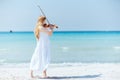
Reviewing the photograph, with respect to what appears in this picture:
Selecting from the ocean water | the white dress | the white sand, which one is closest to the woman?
the white dress

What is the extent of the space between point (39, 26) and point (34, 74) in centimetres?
162

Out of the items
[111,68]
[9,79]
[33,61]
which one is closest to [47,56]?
[33,61]

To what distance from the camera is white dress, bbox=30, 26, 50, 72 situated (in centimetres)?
1209

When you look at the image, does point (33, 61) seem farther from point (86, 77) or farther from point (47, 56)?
point (86, 77)

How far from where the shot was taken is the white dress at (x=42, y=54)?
12086 millimetres

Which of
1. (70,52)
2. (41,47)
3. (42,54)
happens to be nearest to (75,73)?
(42,54)

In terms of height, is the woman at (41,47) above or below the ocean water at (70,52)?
above

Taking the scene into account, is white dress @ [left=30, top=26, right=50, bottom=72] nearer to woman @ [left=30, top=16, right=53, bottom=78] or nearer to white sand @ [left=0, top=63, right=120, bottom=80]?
woman @ [left=30, top=16, right=53, bottom=78]

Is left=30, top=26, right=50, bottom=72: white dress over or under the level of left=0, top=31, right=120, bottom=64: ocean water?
over

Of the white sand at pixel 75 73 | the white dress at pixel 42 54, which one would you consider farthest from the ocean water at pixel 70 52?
the white dress at pixel 42 54

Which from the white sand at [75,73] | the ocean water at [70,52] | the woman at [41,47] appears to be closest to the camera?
the woman at [41,47]

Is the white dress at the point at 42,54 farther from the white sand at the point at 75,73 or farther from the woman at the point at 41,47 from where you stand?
the white sand at the point at 75,73

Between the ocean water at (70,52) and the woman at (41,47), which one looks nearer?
the woman at (41,47)

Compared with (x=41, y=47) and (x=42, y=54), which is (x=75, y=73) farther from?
(x=41, y=47)
